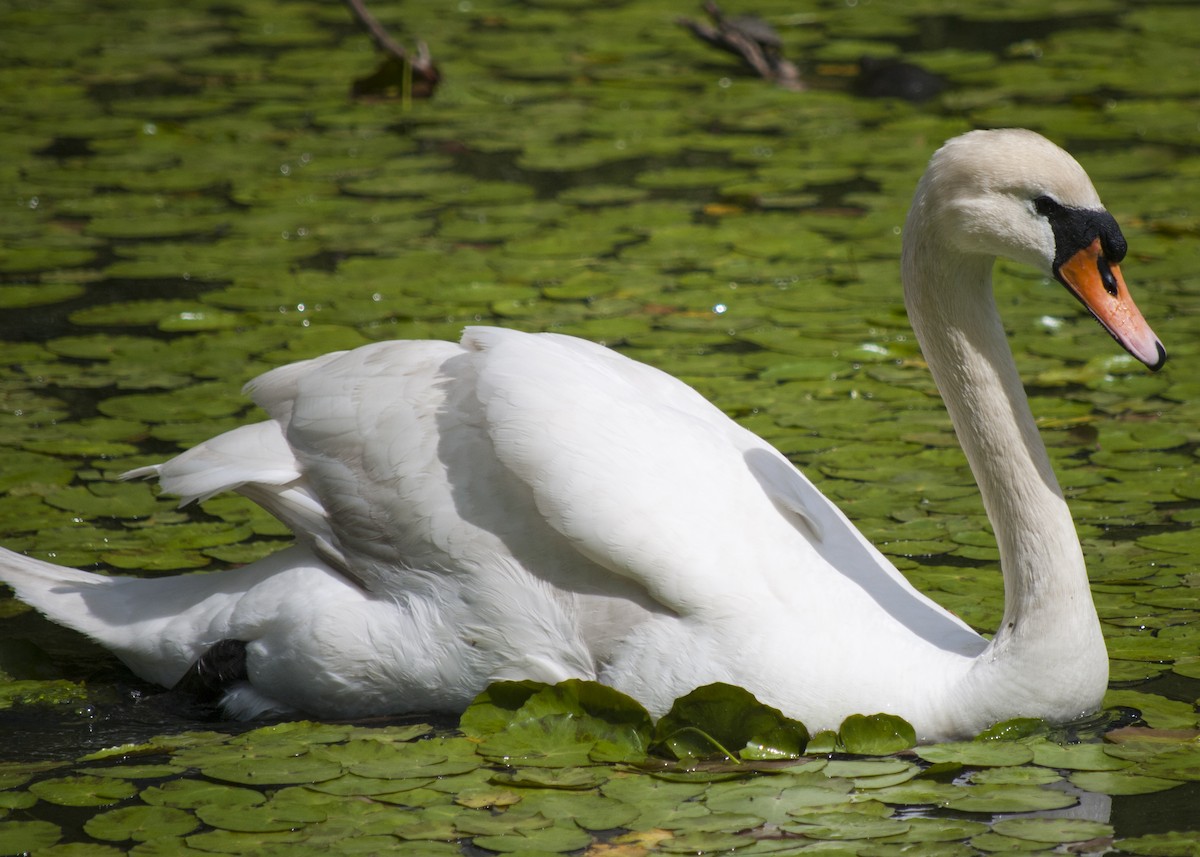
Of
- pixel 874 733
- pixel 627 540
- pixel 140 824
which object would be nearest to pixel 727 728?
pixel 874 733

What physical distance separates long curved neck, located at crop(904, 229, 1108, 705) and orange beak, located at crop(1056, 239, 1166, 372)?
0.20 metres

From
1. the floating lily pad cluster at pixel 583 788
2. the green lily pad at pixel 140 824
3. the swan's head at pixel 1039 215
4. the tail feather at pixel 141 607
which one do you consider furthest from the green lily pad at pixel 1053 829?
the tail feather at pixel 141 607

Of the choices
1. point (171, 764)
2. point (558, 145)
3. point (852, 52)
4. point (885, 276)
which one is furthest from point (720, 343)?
point (852, 52)

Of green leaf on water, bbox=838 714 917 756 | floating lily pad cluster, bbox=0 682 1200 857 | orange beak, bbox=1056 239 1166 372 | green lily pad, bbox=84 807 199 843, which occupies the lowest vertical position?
green lily pad, bbox=84 807 199 843

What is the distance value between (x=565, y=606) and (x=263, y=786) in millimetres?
692

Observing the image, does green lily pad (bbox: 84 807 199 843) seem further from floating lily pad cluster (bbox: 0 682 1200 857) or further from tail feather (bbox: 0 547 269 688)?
tail feather (bbox: 0 547 269 688)

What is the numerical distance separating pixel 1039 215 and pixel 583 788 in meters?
1.43

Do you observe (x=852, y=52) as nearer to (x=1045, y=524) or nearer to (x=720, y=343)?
(x=720, y=343)

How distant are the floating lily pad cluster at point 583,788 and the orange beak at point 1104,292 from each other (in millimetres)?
809

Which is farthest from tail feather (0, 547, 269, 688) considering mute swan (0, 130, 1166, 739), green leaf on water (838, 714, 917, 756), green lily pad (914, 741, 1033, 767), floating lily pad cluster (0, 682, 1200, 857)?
green lily pad (914, 741, 1033, 767)

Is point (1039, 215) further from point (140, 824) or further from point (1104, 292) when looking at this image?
point (140, 824)

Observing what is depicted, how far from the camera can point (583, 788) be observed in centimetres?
344

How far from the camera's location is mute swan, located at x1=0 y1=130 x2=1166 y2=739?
3.50 meters

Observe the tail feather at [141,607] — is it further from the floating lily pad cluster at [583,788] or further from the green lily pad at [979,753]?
the green lily pad at [979,753]
